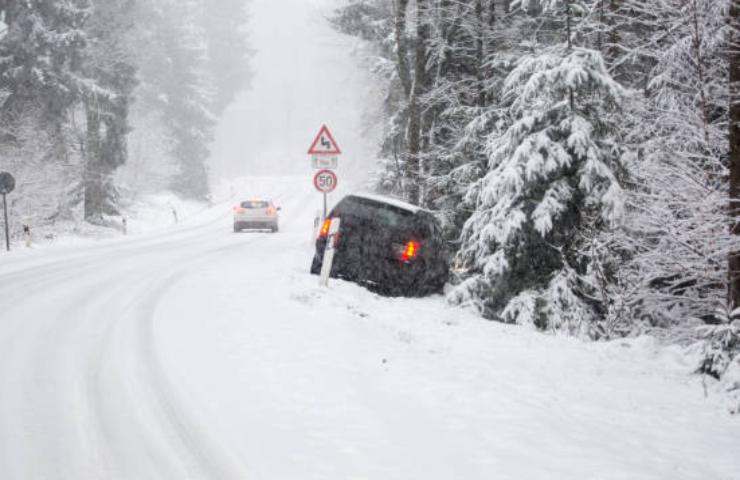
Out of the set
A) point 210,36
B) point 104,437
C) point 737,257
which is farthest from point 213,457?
point 210,36

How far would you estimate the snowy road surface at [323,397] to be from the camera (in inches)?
153

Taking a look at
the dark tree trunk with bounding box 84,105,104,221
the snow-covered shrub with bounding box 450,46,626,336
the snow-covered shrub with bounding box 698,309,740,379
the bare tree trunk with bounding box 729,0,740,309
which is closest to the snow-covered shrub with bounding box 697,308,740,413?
the snow-covered shrub with bounding box 698,309,740,379

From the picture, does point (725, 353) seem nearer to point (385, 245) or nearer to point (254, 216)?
point (385, 245)

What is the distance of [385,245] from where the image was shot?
1070 cm

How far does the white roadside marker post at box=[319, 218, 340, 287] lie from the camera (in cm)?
1002

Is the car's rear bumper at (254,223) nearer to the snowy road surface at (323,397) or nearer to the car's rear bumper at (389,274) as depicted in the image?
the car's rear bumper at (389,274)

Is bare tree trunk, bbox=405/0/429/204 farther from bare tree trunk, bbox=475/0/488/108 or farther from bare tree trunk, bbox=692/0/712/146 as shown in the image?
bare tree trunk, bbox=692/0/712/146

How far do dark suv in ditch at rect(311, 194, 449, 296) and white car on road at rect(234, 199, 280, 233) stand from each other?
1719cm

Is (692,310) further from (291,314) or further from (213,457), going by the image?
(213,457)

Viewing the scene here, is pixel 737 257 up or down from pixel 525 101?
down

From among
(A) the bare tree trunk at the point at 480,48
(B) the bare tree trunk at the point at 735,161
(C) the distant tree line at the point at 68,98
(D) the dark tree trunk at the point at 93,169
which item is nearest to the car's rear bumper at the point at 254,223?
(C) the distant tree line at the point at 68,98

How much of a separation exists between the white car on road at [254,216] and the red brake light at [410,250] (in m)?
18.4

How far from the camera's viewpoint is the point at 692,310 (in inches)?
363

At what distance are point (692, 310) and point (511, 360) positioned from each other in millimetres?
4129
